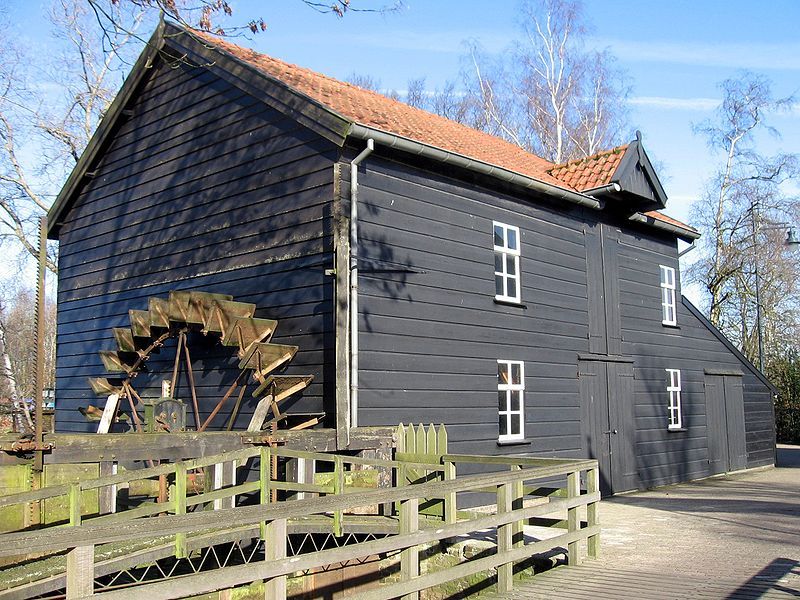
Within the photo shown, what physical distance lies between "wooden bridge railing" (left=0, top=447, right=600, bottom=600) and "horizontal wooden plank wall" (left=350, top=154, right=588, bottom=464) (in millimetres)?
1538

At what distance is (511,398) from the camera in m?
13.6

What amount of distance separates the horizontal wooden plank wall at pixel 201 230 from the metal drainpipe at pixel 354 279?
0.99ft

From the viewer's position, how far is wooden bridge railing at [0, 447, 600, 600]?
14.5 feet

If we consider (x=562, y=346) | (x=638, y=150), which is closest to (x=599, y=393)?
(x=562, y=346)

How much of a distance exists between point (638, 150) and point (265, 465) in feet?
35.5

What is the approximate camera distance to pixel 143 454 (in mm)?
8625

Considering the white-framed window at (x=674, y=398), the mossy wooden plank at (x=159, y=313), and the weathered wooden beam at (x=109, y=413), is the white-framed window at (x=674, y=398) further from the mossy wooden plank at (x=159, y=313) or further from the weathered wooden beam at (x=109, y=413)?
the weathered wooden beam at (x=109, y=413)

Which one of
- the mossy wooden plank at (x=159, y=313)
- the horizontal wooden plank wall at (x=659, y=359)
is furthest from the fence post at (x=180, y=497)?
the horizontal wooden plank wall at (x=659, y=359)

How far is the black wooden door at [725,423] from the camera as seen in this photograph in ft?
63.4

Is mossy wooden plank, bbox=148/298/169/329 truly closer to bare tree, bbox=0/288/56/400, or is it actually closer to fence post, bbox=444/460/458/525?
fence post, bbox=444/460/458/525

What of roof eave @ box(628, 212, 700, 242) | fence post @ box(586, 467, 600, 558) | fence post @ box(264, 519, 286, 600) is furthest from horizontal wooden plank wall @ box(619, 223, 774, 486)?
fence post @ box(264, 519, 286, 600)

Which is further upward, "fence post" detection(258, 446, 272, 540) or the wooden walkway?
"fence post" detection(258, 446, 272, 540)

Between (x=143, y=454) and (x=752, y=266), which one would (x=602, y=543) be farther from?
(x=752, y=266)

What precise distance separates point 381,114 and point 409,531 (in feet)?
26.2
